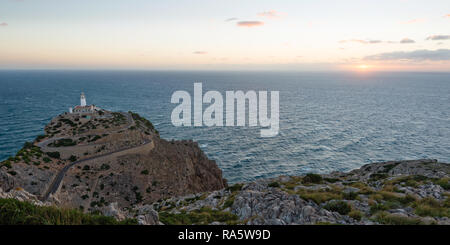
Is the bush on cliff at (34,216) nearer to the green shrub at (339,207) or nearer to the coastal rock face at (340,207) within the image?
the coastal rock face at (340,207)

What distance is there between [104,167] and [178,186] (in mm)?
12155

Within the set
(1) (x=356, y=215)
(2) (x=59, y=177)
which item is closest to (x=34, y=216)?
(1) (x=356, y=215)

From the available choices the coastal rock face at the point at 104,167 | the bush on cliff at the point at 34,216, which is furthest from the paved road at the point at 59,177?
the bush on cliff at the point at 34,216

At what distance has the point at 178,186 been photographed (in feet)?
123

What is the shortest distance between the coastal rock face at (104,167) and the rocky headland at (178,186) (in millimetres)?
134

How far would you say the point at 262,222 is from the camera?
993 cm

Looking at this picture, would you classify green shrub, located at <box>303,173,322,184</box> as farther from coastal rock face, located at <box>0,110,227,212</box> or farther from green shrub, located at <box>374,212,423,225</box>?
coastal rock face, located at <box>0,110,227,212</box>

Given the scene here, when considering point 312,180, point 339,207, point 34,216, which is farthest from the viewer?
point 312,180

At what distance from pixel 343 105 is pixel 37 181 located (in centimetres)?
11839

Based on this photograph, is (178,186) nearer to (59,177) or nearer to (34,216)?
(59,177)

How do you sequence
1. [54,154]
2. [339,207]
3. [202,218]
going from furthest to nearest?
[54,154], [202,218], [339,207]

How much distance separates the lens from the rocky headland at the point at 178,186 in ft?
36.0
